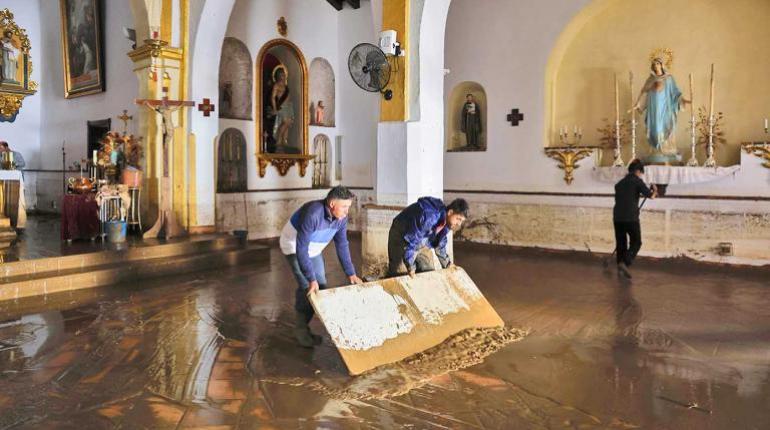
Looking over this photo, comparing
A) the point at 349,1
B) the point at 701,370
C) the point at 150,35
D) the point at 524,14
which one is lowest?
the point at 701,370

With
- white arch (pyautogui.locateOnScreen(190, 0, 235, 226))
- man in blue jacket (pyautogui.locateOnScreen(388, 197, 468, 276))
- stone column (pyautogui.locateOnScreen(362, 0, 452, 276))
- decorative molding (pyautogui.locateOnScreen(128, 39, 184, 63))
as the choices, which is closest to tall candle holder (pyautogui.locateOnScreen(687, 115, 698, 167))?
stone column (pyautogui.locateOnScreen(362, 0, 452, 276))

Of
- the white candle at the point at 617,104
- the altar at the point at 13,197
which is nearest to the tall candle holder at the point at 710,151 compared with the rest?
the white candle at the point at 617,104

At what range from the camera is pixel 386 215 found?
700cm

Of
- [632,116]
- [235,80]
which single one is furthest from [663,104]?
[235,80]

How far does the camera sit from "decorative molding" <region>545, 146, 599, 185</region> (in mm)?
9547

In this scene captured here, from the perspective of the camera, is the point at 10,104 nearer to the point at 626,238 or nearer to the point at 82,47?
the point at 82,47

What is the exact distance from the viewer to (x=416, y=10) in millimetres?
6812

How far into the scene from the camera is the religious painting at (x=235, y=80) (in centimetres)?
1033

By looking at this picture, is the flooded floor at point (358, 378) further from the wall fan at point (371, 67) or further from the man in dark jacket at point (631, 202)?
the wall fan at point (371, 67)

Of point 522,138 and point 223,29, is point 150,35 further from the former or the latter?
point 522,138

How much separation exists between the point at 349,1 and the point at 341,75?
4.83ft

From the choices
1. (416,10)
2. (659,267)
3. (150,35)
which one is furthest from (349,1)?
(659,267)

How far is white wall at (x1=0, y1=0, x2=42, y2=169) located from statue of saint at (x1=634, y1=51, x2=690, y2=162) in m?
12.0

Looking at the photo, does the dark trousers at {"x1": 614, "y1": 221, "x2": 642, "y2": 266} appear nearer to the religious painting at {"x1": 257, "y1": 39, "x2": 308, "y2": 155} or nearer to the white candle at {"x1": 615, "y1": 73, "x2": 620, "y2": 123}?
the white candle at {"x1": 615, "y1": 73, "x2": 620, "y2": 123}
